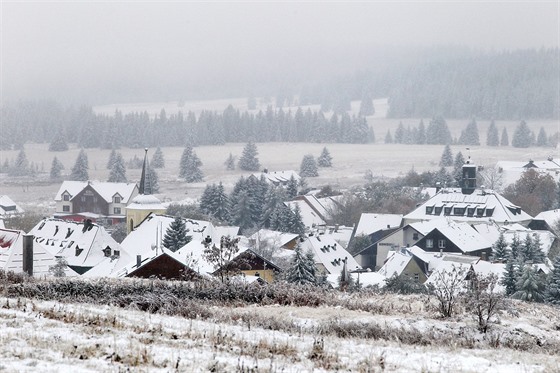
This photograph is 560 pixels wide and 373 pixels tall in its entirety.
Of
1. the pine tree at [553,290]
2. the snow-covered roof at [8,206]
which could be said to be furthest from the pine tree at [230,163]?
the pine tree at [553,290]

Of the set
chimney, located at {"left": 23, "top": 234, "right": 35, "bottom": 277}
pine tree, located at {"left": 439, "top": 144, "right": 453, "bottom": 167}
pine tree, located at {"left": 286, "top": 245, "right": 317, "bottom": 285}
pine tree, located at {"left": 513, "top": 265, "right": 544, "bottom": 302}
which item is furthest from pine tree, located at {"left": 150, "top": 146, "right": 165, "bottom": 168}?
chimney, located at {"left": 23, "top": 234, "right": 35, "bottom": 277}

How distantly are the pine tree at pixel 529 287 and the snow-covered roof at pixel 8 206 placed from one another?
76.5m

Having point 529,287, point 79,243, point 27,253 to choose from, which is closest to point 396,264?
point 529,287

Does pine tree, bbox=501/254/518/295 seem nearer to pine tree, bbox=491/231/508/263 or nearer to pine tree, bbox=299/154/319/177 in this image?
pine tree, bbox=491/231/508/263

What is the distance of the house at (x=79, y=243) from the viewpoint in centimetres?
7314

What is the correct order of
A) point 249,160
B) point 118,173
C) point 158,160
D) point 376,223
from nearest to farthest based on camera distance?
1. point 376,223
2. point 118,173
3. point 249,160
4. point 158,160

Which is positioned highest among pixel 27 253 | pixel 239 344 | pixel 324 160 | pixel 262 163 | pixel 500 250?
pixel 239 344

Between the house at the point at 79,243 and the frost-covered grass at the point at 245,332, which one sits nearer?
the frost-covered grass at the point at 245,332

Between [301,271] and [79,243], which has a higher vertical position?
[301,271]

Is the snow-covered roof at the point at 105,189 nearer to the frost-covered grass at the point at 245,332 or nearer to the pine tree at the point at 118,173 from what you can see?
the pine tree at the point at 118,173

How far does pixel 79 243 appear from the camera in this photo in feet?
250

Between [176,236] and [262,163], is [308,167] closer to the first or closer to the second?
[262,163]

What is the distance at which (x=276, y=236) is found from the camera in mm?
87500

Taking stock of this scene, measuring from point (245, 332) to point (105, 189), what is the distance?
111669 mm
